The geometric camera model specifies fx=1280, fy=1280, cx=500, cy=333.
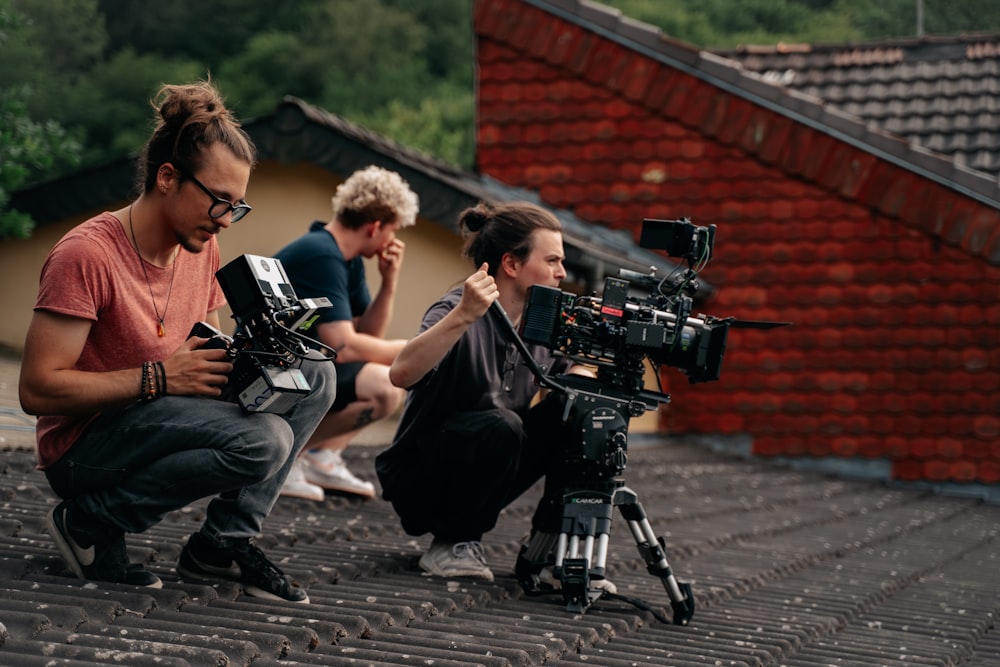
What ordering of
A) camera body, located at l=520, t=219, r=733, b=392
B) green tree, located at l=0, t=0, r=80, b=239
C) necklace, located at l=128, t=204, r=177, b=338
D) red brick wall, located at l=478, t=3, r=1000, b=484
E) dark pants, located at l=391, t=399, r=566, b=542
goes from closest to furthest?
necklace, located at l=128, t=204, r=177, b=338 < camera body, located at l=520, t=219, r=733, b=392 < dark pants, located at l=391, t=399, r=566, b=542 < red brick wall, located at l=478, t=3, r=1000, b=484 < green tree, located at l=0, t=0, r=80, b=239

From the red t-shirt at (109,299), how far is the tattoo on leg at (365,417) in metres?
2.25

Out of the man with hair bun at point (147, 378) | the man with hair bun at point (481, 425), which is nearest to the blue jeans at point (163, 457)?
the man with hair bun at point (147, 378)

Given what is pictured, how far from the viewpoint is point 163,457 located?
324 centimetres

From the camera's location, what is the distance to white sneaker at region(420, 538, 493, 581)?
4.18 meters

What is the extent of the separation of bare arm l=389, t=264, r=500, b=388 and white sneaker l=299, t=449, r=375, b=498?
2.07 meters

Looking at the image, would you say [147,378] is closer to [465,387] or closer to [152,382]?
[152,382]

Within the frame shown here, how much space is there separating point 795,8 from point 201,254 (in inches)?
1617

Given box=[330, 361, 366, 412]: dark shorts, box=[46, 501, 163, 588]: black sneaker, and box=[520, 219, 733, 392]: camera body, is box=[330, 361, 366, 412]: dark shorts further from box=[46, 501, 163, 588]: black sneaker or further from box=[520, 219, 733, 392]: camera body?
box=[46, 501, 163, 588]: black sneaker

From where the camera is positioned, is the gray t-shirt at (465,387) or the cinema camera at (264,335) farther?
the gray t-shirt at (465,387)

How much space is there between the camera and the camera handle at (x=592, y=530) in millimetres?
3818

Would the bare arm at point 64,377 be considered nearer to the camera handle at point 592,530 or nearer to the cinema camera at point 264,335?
the cinema camera at point 264,335

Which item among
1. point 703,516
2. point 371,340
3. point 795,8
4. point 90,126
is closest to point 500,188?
point 703,516

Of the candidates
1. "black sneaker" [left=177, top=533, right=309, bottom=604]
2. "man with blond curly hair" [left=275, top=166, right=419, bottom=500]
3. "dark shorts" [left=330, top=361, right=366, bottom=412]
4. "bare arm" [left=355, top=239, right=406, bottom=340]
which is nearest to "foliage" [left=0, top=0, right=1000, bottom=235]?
"bare arm" [left=355, top=239, right=406, bottom=340]

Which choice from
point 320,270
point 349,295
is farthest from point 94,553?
point 349,295
